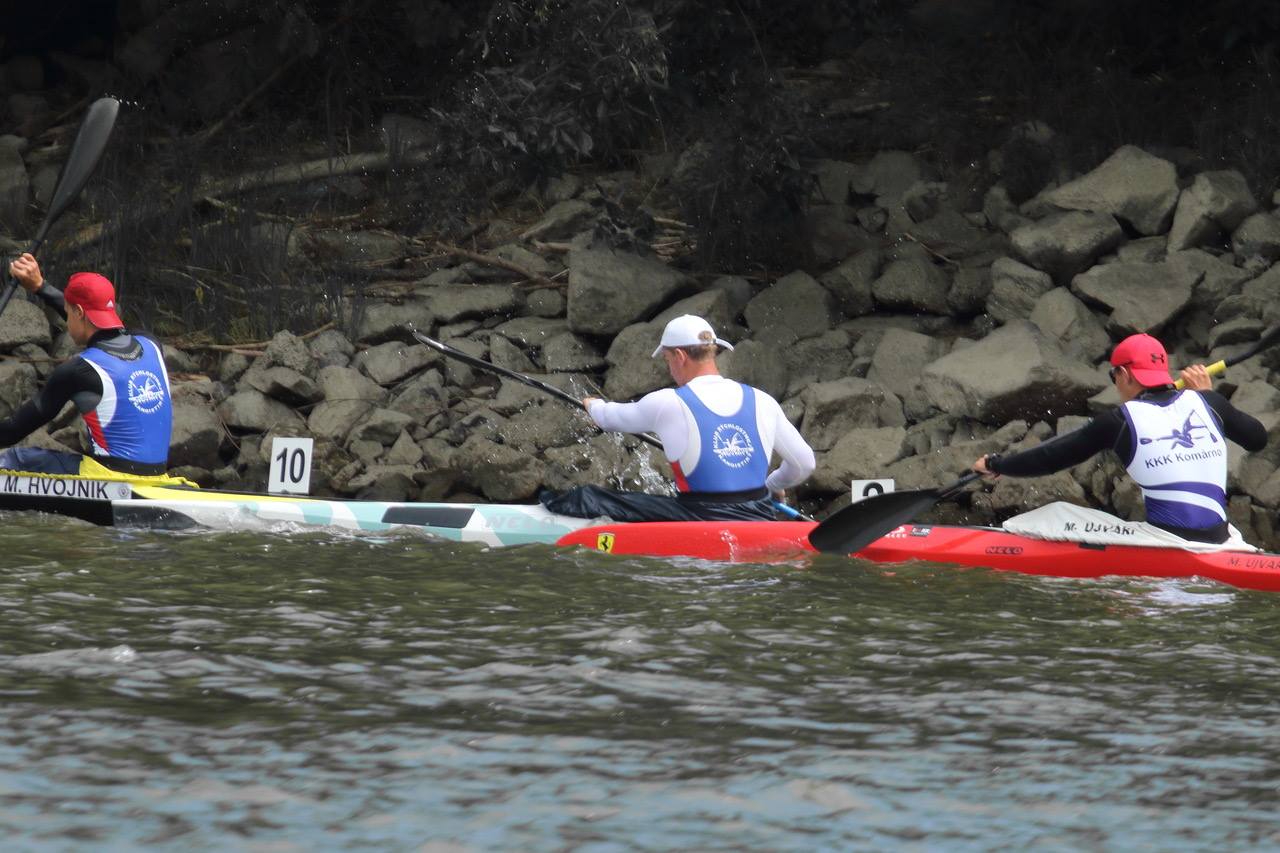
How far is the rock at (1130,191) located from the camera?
11516 millimetres

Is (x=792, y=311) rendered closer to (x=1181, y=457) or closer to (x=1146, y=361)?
(x=1146, y=361)

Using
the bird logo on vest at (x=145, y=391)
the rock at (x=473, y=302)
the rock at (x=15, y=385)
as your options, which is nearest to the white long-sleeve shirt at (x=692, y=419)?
the bird logo on vest at (x=145, y=391)

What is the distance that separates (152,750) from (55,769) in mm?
239

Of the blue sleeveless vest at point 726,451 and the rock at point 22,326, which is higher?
the rock at point 22,326

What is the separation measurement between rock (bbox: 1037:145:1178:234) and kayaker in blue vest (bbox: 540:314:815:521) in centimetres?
471

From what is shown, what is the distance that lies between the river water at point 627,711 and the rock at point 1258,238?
4.96 m

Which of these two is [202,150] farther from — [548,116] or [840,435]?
[840,435]

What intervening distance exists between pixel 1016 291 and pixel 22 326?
6.69 meters

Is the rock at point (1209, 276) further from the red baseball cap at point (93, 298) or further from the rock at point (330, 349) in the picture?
the red baseball cap at point (93, 298)

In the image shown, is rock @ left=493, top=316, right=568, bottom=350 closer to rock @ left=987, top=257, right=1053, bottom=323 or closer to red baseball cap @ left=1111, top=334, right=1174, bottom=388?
rock @ left=987, top=257, right=1053, bottom=323

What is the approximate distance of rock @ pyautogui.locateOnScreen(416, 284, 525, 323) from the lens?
40.4 ft

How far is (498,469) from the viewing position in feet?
32.7

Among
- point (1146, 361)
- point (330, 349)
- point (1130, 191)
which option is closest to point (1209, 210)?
point (1130, 191)

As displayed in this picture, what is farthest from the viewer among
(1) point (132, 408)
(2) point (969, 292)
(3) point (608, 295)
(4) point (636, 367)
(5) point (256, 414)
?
(3) point (608, 295)
